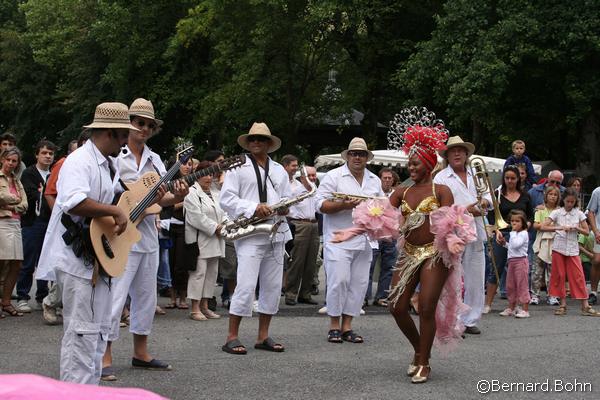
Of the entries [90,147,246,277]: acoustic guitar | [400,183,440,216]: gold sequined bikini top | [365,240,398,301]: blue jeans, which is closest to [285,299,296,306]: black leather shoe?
[365,240,398,301]: blue jeans

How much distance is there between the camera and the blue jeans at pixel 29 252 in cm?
1085

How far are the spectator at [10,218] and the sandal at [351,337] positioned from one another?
396 cm

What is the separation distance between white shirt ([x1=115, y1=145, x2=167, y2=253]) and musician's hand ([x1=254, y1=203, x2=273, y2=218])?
114 centimetres

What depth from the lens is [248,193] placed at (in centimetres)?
860

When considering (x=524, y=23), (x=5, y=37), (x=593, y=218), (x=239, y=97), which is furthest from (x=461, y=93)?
(x=5, y=37)

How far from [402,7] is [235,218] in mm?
24579

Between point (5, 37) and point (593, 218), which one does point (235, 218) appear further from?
point (5, 37)

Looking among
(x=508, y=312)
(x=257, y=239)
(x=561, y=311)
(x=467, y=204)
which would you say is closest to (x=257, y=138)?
(x=257, y=239)

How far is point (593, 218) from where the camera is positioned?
13.3m

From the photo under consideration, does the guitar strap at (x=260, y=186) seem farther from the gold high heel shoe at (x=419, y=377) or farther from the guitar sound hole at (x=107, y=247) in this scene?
the guitar sound hole at (x=107, y=247)

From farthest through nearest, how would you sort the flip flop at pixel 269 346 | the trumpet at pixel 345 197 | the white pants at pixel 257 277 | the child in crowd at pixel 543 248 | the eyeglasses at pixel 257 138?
the child in crowd at pixel 543 248
the trumpet at pixel 345 197
the eyeglasses at pixel 257 138
the flip flop at pixel 269 346
the white pants at pixel 257 277

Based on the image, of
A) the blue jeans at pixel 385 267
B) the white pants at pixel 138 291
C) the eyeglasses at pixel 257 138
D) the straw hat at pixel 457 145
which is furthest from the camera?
the blue jeans at pixel 385 267

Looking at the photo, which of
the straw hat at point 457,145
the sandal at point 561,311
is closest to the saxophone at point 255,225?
the straw hat at point 457,145

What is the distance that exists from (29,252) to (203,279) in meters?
2.18
